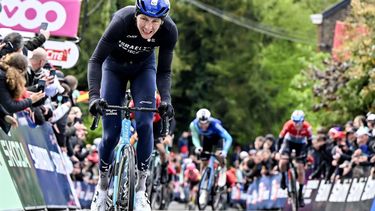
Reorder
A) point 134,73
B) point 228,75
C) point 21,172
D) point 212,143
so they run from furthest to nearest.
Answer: point 228,75, point 212,143, point 21,172, point 134,73

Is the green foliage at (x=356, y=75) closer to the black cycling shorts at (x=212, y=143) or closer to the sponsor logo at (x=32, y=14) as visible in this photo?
the black cycling shorts at (x=212, y=143)

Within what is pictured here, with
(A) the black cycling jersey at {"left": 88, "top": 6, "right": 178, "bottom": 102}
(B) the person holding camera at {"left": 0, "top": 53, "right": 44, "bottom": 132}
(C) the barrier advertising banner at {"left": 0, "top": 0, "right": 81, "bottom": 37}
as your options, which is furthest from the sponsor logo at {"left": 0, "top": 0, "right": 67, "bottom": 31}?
(A) the black cycling jersey at {"left": 88, "top": 6, "right": 178, "bottom": 102}

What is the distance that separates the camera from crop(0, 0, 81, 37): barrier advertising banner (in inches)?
837

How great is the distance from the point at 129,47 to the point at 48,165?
5.14m

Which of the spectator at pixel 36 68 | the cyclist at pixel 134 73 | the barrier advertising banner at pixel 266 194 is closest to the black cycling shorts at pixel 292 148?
the barrier advertising banner at pixel 266 194

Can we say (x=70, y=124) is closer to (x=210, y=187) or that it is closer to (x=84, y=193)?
(x=210, y=187)

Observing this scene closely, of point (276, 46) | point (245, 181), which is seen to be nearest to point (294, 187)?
point (245, 181)

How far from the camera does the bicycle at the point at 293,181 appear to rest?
23.1 meters

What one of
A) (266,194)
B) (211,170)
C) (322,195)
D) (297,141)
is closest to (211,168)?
(211,170)

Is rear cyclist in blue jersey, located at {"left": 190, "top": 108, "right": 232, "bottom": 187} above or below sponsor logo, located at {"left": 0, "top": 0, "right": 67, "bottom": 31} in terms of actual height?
below

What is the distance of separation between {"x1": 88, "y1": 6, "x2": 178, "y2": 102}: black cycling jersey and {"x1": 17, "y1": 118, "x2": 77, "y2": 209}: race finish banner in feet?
11.9

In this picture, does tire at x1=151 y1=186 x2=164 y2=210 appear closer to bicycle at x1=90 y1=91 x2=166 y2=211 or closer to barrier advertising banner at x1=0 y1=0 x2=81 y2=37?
barrier advertising banner at x1=0 y1=0 x2=81 y2=37

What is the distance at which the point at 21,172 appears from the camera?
47.0ft

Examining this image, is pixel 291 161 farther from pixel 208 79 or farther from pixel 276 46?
pixel 276 46
